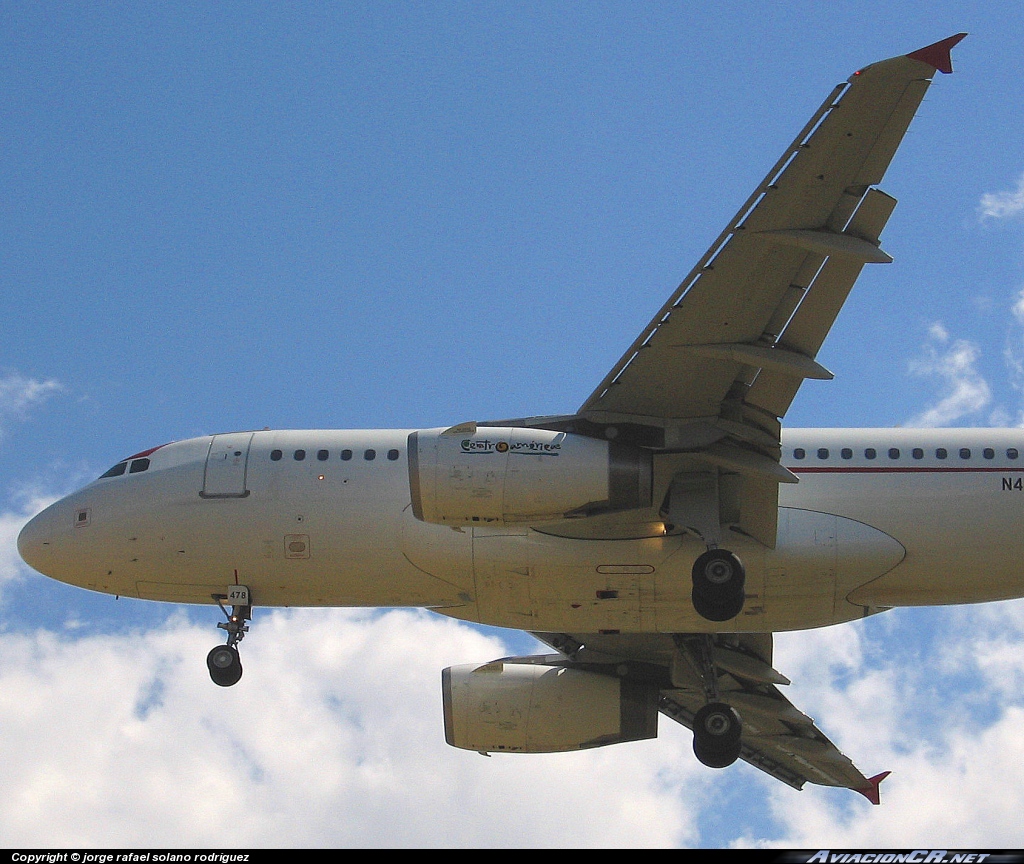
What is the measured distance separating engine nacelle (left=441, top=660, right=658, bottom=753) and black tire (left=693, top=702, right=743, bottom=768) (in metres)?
2.49

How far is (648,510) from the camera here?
21.2 meters

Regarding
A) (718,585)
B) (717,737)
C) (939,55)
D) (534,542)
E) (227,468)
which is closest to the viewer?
(939,55)

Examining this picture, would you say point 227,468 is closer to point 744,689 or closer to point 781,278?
point 781,278

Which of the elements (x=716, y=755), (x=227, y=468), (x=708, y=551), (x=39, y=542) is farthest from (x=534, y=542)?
(x=39, y=542)

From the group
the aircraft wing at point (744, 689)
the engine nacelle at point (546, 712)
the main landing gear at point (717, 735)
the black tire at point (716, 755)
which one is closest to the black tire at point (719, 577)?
the main landing gear at point (717, 735)

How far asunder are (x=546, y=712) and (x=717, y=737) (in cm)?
349

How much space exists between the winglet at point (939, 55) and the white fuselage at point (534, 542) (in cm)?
684

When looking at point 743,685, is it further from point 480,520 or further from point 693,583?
point 480,520

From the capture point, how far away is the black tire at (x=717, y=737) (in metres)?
22.8

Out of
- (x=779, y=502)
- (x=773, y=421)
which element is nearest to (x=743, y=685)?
(x=779, y=502)

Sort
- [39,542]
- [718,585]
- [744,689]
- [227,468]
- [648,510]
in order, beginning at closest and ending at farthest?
[718,585] < [648,510] < [227,468] < [39,542] < [744,689]

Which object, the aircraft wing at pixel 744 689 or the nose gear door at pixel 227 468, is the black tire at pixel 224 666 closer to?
the nose gear door at pixel 227 468

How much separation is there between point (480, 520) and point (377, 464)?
10.6 ft

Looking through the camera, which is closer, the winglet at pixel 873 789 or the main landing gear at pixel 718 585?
the main landing gear at pixel 718 585
